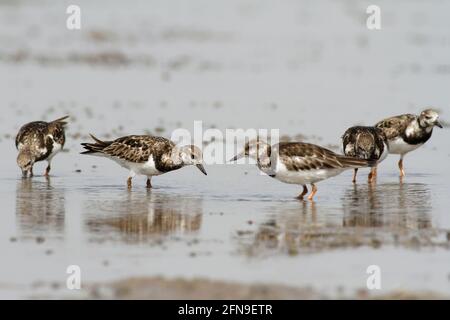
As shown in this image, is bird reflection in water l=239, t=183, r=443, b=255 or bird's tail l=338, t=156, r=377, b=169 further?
bird's tail l=338, t=156, r=377, b=169

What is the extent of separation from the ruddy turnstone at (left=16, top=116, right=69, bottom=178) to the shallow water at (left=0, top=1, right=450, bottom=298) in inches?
16.5

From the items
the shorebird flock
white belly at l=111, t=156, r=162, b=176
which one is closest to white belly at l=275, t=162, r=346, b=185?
the shorebird flock

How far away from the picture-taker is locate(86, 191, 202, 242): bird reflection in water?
16.1 m

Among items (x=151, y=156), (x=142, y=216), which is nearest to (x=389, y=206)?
(x=142, y=216)

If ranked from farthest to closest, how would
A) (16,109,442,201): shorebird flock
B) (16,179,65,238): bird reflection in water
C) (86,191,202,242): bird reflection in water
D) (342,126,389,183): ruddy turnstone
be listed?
(342,126,389,183): ruddy turnstone, (16,109,442,201): shorebird flock, (16,179,65,238): bird reflection in water, (86,191,202,242): bird reflection in water

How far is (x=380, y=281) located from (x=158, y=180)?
8467 millimetres

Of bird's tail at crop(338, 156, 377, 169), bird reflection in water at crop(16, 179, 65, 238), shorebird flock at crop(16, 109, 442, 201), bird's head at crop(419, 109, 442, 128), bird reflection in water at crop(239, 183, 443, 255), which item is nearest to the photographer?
bird reflection in water at crop(239, 183, 443, 255)

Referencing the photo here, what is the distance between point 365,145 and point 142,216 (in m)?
5.51

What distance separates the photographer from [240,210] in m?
17.9

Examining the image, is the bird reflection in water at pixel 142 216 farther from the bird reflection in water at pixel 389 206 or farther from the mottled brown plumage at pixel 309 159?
the bird reflection in water at pixel 389 206

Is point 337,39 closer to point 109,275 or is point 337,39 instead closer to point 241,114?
point 241,114

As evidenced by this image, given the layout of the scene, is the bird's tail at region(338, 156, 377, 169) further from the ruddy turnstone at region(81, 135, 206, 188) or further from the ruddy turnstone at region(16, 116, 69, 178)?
the ruddy turnstone at region(16, 116, 69, 178)

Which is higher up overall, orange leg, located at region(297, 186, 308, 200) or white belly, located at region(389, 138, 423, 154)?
white belly, located at region(389, 138, 423, 154)
